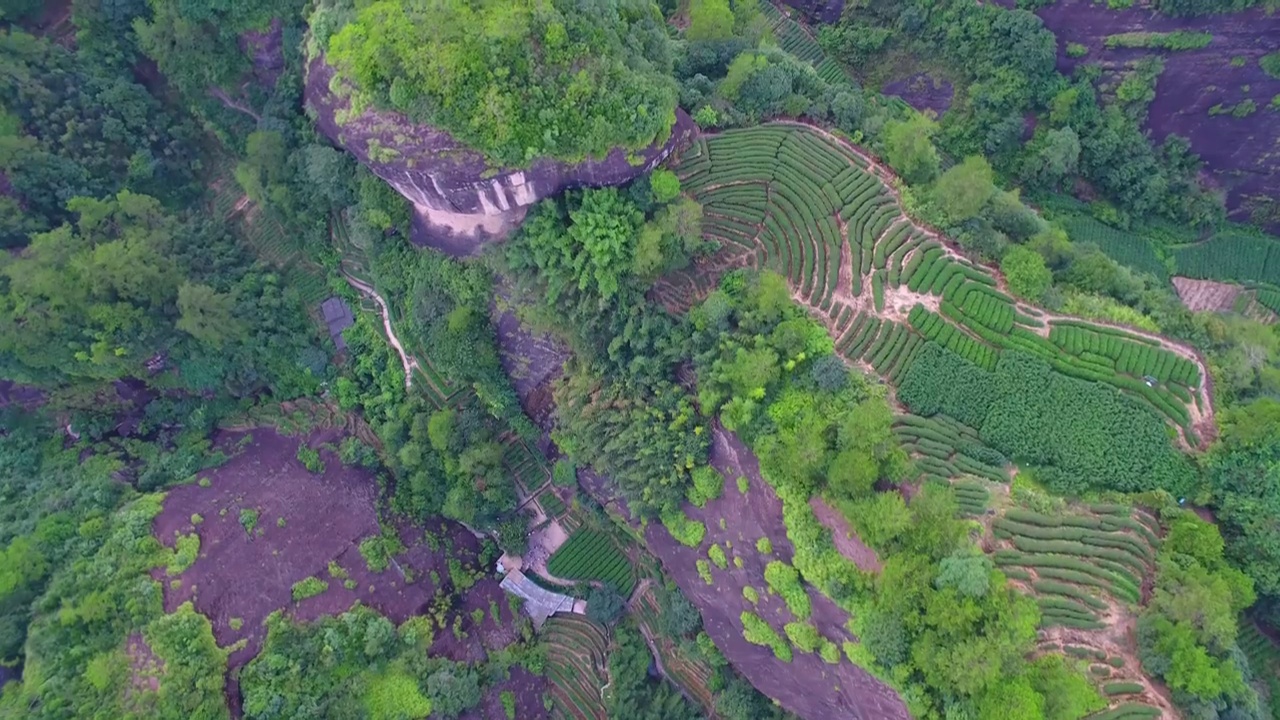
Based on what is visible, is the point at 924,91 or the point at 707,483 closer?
the point at 707,483

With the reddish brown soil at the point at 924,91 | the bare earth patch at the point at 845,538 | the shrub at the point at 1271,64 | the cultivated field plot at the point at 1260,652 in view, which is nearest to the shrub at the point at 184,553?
the bare earth patch at the point at 845,538

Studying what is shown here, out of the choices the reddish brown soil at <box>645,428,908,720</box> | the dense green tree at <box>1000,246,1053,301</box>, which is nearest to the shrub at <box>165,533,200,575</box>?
the reddish brown soil at <box>645,428,908,720</box>

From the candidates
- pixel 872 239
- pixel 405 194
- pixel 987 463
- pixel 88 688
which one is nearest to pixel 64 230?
pixel 405 194

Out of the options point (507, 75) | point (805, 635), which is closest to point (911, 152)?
point (507, 75)

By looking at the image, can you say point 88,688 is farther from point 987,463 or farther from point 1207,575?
point 1207,575

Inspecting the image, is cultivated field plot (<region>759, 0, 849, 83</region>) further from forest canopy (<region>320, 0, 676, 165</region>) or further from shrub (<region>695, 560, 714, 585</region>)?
shrub (<region>695, 560, 714, 585</region>)

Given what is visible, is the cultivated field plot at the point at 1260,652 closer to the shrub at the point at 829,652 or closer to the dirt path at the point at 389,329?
the shrub at the point at 829,652

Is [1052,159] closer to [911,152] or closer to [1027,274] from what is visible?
[911,152]
